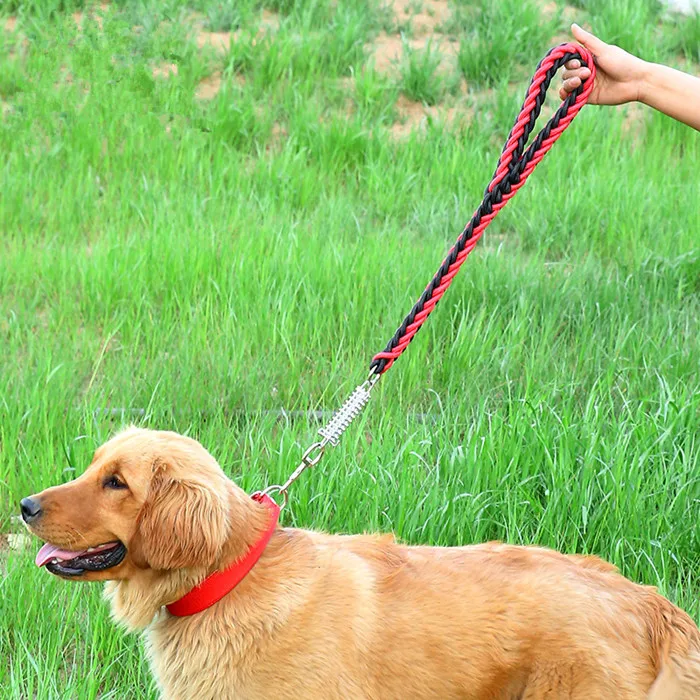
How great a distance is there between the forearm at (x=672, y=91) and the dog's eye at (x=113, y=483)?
233 centimetres

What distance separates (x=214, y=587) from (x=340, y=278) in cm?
278

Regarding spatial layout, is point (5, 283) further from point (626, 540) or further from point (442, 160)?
point (626, 540)

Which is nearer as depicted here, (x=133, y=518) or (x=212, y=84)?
(x=133, y=518)

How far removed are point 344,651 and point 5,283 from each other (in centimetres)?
351

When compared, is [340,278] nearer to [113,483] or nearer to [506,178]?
[506,178]

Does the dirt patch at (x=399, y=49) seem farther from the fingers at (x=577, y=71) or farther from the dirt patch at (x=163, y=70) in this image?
the fingers at (x=577, y=71)

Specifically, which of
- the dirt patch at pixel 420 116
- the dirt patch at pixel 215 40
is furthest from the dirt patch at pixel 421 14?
the dirt patch at pixel 215 40

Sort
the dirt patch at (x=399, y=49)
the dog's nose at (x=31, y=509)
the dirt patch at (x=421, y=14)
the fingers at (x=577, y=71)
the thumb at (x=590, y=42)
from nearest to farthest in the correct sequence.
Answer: the dog's nose at (x=31, y=509), the fingers at (x=577, y=71), the thumb at (x=590, y=42), the dirt patch at (x=399, y=49), the dirt patch at (x=421, y=14)

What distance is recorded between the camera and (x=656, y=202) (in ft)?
20.5

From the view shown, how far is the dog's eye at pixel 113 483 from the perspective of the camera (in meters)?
2.58

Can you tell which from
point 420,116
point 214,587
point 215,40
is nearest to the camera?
point 214,587

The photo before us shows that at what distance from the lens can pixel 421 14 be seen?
9148 mm

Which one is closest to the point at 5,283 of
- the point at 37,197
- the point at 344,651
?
the point at 37,197

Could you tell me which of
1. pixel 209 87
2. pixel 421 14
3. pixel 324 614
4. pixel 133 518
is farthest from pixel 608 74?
pixel 421 14
